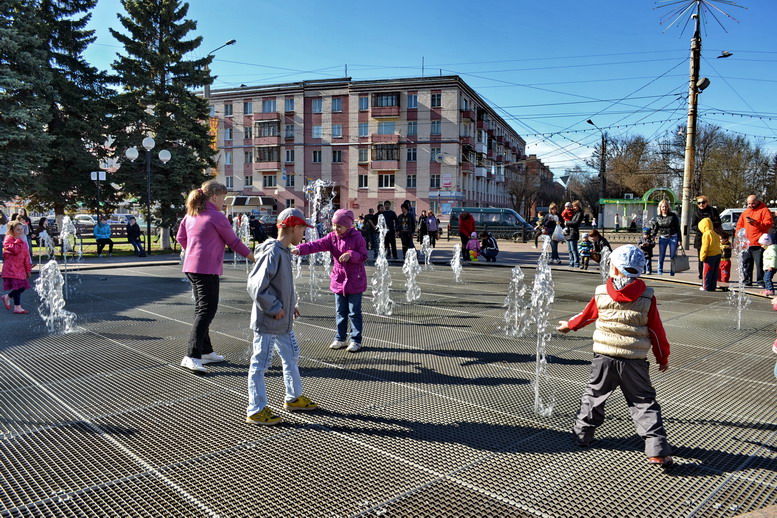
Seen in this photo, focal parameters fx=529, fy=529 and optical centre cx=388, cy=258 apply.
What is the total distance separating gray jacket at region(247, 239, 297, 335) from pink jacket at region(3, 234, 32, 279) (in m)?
6.60

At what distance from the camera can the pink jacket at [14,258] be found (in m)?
8.45

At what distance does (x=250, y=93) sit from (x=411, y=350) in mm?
59774

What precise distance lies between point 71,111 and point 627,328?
91.3 ft

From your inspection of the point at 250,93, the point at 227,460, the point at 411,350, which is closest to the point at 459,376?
the point at 411,350

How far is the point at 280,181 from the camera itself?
5950 centimetres

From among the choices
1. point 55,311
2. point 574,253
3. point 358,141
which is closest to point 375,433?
point 55,311

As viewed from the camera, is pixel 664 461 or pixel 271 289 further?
pixel 271 289

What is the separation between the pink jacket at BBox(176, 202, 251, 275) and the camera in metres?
5.36

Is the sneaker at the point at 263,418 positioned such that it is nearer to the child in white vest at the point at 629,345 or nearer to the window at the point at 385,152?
the child in white vest at the point at 629,345

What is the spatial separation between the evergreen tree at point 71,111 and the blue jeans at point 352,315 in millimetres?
22755

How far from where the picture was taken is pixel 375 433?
3883mm

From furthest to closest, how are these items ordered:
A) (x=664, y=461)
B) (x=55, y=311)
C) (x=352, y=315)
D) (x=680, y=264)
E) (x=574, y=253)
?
(x=574, y=253)
(x=680, y=264)
(x=55, y=311)
(x=352, y=315)
(x=664, y=461)

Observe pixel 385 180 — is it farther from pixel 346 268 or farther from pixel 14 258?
pixel 346 268

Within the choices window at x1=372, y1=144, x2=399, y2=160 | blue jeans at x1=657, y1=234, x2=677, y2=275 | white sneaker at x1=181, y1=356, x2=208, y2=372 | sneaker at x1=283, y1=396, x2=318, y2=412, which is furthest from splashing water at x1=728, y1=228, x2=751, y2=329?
window at x1=372, y1=144, x2=399, y2=160
